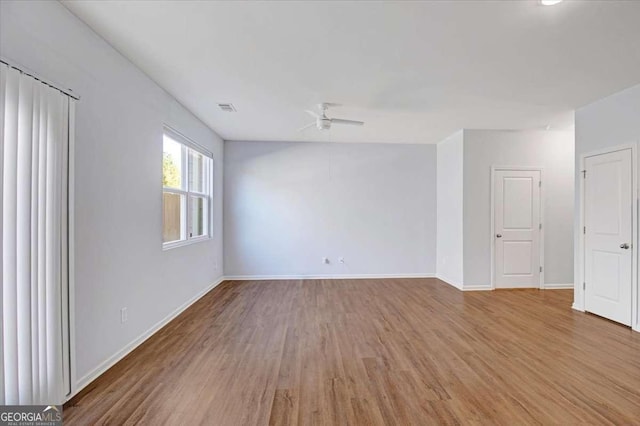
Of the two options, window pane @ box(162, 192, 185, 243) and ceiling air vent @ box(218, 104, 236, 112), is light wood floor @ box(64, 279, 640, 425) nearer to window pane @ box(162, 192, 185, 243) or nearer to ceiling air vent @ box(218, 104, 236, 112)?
window pane @ box(162, 192, 185, 243)

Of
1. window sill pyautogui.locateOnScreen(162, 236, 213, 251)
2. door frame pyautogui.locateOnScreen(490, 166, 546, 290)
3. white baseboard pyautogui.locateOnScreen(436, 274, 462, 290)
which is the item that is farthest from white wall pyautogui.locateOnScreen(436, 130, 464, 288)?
window sill pyautogui.locateOnScreen(162, 236, 213, 251)

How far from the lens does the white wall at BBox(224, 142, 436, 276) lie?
18.7ft

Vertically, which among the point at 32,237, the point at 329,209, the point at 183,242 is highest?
the point at 329,209

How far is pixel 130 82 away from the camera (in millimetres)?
2697

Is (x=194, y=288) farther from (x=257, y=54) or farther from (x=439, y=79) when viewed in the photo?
(x=439, y=79)

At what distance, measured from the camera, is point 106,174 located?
2377 millimetres

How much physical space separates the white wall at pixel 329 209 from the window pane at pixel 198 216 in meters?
0.78

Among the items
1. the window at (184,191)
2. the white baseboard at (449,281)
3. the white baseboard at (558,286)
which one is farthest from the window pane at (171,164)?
the white baseboard at (558,286)

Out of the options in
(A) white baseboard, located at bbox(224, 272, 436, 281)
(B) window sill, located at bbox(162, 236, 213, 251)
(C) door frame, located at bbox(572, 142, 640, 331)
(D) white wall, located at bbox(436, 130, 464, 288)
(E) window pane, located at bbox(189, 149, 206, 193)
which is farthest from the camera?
(A) white baseboard, located at bbox(224, 272, 436, 281)

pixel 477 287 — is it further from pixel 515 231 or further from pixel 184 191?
pixel 184 191

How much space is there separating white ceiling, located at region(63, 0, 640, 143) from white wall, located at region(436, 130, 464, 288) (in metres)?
1.24

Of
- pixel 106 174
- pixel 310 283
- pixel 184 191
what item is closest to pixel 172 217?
pixel 184 191

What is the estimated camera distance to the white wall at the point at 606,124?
3.23 meters

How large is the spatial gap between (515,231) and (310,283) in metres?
3.76
